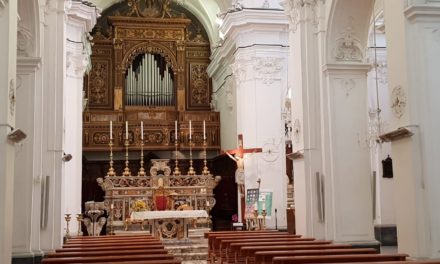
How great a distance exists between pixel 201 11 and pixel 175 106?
12.6 feet

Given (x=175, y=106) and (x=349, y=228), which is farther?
(x=175, y=106)

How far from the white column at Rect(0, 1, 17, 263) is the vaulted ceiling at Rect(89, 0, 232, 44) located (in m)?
15.0

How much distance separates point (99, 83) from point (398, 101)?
17009mm

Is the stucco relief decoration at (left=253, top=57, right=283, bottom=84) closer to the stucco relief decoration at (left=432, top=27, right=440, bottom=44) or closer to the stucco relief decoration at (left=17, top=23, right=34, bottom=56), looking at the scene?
the stucco relief decoration at (left=17, top=23, right=34, bottom=56)

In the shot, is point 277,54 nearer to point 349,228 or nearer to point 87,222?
point 87,222

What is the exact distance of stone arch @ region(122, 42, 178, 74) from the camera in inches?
890

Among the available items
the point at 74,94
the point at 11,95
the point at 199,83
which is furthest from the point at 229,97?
the point at 11,95

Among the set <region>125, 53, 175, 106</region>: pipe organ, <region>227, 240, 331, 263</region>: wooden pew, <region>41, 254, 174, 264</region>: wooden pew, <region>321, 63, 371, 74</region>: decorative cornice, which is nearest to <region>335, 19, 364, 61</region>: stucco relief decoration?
<region>321, 63, 371, 74</region>: decorative cornice

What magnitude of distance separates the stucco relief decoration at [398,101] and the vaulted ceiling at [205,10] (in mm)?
14642

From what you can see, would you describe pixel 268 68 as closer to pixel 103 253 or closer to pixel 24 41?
pixel 24 41

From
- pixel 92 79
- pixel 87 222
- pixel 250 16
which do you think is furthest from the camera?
pixel 92 79

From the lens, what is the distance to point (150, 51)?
74.7ft

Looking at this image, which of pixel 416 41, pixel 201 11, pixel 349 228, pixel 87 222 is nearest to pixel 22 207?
pixel 349 228

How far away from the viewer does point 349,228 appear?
986 centimetres
